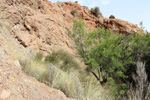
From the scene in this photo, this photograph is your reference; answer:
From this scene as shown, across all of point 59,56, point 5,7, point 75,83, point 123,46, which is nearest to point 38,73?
point 75,83

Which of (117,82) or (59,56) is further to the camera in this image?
(59,56)

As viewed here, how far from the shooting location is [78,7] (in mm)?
21328

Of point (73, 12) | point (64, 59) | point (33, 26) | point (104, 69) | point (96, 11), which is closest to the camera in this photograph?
point (104, 69)

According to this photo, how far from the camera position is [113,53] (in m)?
7.15

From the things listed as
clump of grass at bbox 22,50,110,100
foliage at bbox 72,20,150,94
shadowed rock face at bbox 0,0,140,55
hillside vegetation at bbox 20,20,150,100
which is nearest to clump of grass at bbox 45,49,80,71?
hillside vegetation at bbox 20,20,150,100

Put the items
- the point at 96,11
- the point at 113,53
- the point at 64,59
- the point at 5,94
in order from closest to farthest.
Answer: the point at 5,94, the point at 113,53, the point at 64,59, the point at 96,11

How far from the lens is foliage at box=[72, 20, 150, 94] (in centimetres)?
716

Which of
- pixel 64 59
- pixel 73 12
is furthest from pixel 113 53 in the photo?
pixel 73 12

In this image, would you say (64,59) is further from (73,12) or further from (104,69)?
(73,12)

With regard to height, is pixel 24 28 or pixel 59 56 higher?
pixel 24 28

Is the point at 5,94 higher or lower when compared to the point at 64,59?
higher

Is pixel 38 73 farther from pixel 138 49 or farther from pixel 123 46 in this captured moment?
pixel 138 49

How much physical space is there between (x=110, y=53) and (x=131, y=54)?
6.37 ft

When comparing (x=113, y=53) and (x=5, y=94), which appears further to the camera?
(x=113, y=53)
